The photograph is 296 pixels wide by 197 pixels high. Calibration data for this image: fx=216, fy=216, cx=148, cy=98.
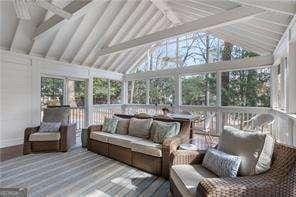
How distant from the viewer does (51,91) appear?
22.2 feet

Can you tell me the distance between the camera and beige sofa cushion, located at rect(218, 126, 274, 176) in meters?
2.15

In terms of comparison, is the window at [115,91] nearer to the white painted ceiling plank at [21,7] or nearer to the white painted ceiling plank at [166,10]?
the white painted ceiling plank at [166,10]

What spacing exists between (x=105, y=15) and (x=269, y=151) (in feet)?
17.1

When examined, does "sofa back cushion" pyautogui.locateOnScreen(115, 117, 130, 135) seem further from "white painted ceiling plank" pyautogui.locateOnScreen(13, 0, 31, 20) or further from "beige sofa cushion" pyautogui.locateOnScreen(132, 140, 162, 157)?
"white painted ceiling plank" pyautogui.locateOnScreen(13, 0, 31, 20)

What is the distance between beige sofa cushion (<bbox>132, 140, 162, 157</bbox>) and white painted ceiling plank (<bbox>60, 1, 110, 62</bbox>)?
3.45m

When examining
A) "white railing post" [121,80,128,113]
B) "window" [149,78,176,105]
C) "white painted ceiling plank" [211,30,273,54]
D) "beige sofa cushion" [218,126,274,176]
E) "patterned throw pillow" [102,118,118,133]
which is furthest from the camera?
"white railing post" [121,80,128,113]

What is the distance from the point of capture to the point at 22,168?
4.03m

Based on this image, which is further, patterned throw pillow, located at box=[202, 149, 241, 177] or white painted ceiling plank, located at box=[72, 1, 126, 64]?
white painted ceiling plank, located at box=[72, 1, 126, 64]

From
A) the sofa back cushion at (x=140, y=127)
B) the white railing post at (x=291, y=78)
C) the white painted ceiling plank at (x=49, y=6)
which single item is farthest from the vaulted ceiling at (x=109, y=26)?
the sofa back cushion at (x=140, y=127)

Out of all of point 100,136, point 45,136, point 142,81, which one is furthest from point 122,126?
point 142,81

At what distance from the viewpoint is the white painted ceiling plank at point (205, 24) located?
3741 millimetres

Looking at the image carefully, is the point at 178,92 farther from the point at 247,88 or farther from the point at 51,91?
the point at 51,91

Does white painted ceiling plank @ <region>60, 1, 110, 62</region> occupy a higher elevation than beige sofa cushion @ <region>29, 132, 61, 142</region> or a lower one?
higher

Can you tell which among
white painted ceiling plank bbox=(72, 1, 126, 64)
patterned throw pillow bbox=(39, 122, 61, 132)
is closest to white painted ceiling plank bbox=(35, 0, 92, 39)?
white painted ceiling plank bbox=(72, 1, 126, 64)
